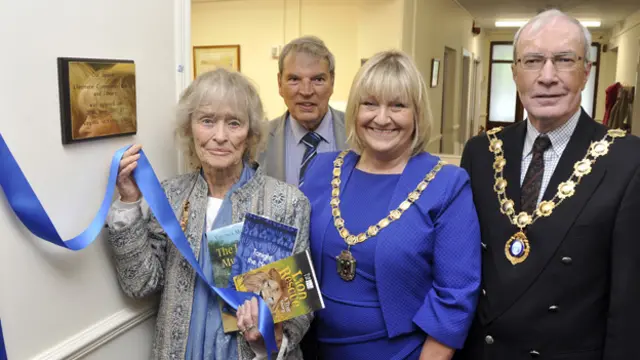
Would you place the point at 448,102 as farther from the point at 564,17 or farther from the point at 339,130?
the point at 564,17

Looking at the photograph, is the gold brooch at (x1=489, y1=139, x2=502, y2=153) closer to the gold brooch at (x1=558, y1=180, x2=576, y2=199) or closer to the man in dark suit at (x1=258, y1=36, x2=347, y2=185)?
the gold brooch at (x1=558, y1=180, x2=576, y2=199)

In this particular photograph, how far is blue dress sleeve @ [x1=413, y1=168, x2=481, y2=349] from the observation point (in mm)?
1494

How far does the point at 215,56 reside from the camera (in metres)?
5.78

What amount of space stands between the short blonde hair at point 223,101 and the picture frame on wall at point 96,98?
13cm

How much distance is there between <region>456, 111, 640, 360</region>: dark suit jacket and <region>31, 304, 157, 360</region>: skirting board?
97 centimetres

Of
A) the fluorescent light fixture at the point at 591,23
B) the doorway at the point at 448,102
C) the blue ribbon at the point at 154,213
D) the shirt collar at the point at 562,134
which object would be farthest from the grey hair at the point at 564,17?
the fluorescent light fixture at the point at 591,23

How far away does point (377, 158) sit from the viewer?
5.42 ft

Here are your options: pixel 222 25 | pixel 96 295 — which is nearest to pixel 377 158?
pixel 96 295

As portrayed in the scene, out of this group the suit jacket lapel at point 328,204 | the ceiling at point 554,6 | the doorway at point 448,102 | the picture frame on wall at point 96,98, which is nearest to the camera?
the picture frame on wall at point 96,98

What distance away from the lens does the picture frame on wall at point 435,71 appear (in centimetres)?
623

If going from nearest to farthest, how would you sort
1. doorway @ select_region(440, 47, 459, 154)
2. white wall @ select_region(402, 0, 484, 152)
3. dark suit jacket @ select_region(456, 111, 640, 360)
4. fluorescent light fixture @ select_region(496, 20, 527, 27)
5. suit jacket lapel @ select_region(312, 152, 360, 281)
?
dark suit jacket @ select_region(456, 111, 640, 360)
suit jacket lapel @ select_region(312, 152, 360, 281)
white wall @ select_region(402, 0, 484, 152)
doorway @ select_region(440, 47, 459, 154)
fluorescent light fixture @ select_region(496, 20, 527, 27)

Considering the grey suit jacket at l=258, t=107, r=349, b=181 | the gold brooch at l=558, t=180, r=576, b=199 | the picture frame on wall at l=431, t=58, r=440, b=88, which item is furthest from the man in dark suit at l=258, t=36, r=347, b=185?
the picture frame on wall at l=431, t=58, r=440, b=88

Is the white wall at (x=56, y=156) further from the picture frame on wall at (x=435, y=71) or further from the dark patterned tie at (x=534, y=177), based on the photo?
the picture frame on wall at (x=435, y=71)

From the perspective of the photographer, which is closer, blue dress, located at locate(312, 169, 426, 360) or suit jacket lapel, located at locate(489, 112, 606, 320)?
suit jacket lapel, located at locate(489, 112, 606, 320)
